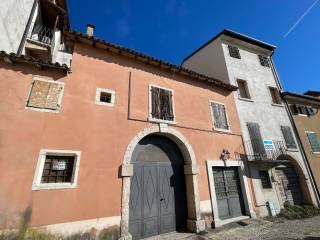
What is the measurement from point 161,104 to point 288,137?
9102 mm

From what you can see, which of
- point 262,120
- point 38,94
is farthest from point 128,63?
point 262,120

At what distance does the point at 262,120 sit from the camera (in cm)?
1123

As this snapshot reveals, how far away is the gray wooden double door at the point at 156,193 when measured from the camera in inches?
252

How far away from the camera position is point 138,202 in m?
6.51

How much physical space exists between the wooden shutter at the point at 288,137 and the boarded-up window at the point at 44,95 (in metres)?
12.6

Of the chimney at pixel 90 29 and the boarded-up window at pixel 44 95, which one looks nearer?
the boarded-up window at pixel 44 95

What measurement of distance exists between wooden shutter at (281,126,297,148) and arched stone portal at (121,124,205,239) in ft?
24.7

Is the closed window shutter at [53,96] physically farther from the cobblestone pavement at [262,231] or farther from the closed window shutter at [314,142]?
the closed window shutter at [314,142]

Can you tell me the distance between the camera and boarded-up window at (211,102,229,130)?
937 cm

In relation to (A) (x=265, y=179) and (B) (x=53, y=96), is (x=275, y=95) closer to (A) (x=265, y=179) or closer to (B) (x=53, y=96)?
(A) (x=265, y=179)

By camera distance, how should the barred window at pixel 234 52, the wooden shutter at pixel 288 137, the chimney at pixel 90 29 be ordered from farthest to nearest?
the barred window at pixel 234 52 → the wooden shutter at pixel 288 137 → the chimney at pixel 90 29

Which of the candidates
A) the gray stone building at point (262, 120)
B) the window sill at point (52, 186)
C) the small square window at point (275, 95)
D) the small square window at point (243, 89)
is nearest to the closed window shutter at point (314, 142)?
the gray stone building at point (262, 120)

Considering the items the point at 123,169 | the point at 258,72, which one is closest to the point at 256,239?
the point at 123,169

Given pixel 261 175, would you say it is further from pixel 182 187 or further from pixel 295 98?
pixel 295 98
